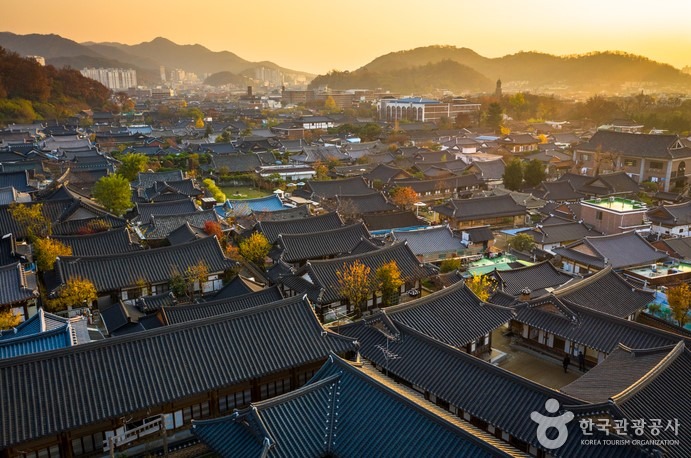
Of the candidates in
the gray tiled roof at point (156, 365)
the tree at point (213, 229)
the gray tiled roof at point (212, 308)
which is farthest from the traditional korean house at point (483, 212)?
the gray tiled roof at point (156, 365)

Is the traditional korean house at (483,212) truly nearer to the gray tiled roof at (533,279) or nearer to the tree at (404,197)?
the tree at (404,197)

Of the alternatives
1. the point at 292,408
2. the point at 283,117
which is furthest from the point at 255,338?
the point at 283,117

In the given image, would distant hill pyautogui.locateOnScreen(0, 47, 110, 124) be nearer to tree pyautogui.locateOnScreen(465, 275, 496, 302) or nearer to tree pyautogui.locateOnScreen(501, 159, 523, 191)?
tree pyautogui.locateOnScreen(501, 159, 523, 191)

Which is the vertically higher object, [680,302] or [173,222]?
[173,222]

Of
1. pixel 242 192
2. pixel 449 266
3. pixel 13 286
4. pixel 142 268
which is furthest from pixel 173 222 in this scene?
pixel 242 192

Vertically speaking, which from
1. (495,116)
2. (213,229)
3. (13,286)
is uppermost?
(495,116)

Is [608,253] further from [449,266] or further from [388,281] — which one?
[388,281]

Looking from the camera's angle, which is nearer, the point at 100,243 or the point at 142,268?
the point at 142,268

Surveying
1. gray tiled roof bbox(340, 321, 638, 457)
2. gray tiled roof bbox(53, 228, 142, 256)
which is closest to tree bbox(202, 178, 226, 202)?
gray tiled roof bbox(53, 228, 142, 256)
